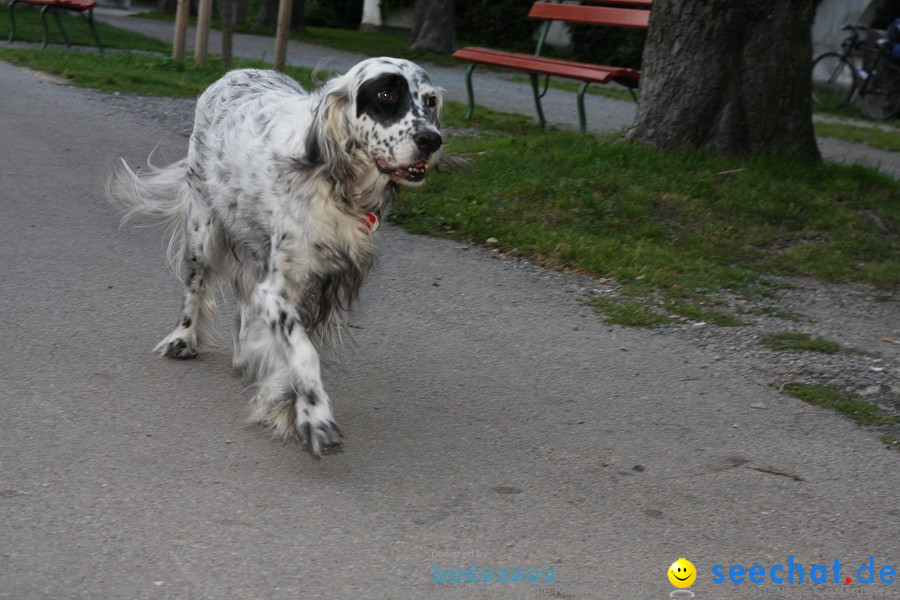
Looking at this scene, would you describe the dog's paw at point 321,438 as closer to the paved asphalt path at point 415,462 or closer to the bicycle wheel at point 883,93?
the paved asphalt path at point 415,462

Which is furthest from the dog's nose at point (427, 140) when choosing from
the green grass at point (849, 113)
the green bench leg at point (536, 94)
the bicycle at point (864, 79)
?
the green grass at point (849, 113)

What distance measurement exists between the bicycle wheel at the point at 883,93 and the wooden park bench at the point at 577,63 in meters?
6.77

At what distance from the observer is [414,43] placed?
24422 mm

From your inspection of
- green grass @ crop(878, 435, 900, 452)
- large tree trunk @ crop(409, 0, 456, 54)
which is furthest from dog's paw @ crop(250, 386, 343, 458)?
large tree trunk @ crop(409, 0, 456, 54)

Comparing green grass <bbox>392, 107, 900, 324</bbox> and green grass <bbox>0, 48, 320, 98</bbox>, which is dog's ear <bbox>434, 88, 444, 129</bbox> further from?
green grass <bbox>0, 48, 320, 98</bbox>

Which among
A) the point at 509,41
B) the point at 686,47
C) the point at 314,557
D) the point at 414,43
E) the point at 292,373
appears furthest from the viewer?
the point at 509,41

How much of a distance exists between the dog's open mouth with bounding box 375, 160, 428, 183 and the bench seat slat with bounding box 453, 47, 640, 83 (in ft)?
22.1

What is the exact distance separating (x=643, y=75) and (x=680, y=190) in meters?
1.37

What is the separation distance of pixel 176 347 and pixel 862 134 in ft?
40.4

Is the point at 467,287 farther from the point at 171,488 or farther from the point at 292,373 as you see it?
the point at 171,488

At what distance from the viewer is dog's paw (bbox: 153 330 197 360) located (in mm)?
5648

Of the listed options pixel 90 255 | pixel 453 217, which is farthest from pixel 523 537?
pixel 453 217

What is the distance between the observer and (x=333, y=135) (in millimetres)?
4621

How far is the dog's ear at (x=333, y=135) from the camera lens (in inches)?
181
